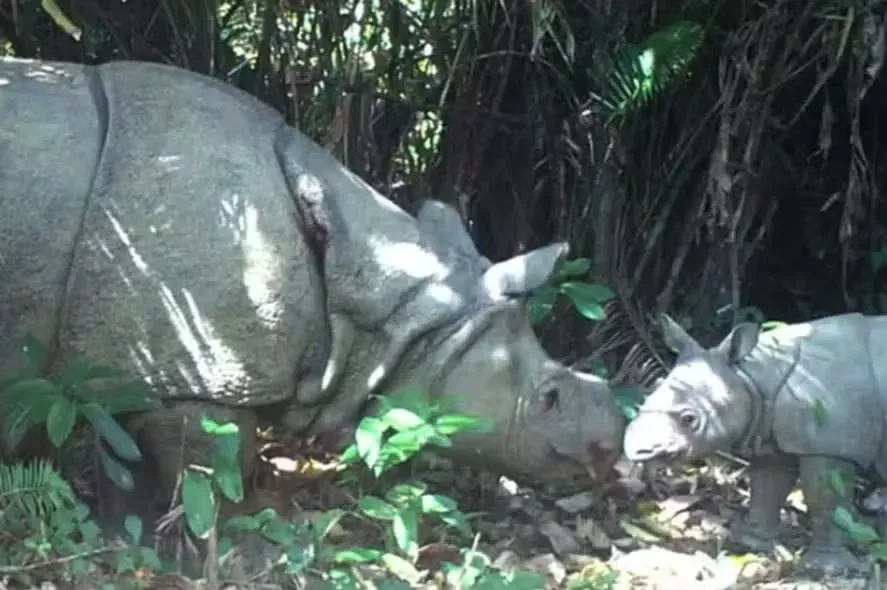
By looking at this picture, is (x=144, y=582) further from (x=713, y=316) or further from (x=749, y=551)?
(x=713, y=316)

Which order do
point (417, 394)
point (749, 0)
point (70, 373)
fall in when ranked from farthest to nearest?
point (749, 0)
point (417, 394)
point (70, 373)

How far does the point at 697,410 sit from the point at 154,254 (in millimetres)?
1729

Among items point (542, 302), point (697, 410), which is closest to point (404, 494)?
point (697, 410)

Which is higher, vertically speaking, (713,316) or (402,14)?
(402,14)

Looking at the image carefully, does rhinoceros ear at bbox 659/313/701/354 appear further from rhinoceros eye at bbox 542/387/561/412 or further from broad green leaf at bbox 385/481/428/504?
broad green leaf at bbox 385/481/428/504

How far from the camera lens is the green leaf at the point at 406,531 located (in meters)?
5.21

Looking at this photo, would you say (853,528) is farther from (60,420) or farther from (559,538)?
(60,420)

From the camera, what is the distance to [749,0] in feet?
23.4

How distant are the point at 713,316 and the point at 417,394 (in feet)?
6.93

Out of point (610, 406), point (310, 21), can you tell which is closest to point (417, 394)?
point (610, 406)

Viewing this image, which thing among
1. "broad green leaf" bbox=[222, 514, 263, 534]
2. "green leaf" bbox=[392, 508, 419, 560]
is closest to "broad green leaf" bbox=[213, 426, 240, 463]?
"broad green leaf" bbox=[222, 514, 263, 534]

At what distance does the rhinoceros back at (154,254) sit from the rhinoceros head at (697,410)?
1078mm

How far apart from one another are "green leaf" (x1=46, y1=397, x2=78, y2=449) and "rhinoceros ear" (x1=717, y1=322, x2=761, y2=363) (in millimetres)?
2074

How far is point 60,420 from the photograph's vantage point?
198 inches
